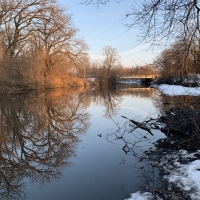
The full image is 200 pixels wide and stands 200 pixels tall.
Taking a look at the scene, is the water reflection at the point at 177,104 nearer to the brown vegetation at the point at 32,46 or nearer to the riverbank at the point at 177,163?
the riverbank at the point at 177,163

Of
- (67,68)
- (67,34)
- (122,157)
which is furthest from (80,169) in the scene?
(67,68)

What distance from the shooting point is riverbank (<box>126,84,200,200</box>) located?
3.57 meters

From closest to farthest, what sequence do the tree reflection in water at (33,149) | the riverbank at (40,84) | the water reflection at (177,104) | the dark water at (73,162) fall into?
the dark water at (73,162) < the tree reflection in water at (33,149) < the water reflection at (177,104) < the riverbank at (40,84)

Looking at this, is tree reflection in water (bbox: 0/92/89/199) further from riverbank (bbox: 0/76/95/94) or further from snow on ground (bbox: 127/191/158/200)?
riverbank (bbox: 0/76/95/94)

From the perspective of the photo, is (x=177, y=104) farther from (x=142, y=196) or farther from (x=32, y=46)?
(x=32, y=46)

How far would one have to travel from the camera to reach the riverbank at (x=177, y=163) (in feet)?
11.7

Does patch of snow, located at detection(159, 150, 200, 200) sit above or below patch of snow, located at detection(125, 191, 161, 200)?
above

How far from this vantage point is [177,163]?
479 centimetres

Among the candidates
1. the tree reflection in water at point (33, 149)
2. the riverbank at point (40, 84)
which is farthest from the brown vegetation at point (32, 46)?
the tree reflection in water at point (33, 149)

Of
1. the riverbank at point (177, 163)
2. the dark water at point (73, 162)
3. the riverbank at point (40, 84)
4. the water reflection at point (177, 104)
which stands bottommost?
the dark water at point (73, 162)

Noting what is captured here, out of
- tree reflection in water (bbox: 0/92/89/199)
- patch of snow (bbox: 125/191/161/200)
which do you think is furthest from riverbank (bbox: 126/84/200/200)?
tree reflection in water (bbox: 0/92/89/199)

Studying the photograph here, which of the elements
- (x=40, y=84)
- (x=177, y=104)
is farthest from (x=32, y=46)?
(x=177, y=104)

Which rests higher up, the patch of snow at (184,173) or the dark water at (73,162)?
the patch of snow at (184,173)

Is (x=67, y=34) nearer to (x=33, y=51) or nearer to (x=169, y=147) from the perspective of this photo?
(x=33, y=51)
